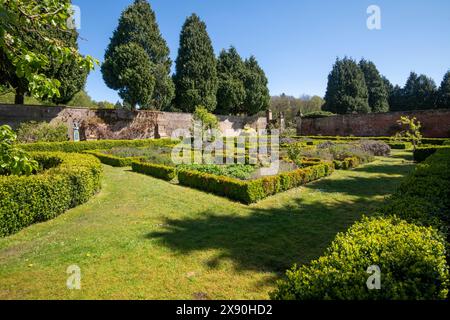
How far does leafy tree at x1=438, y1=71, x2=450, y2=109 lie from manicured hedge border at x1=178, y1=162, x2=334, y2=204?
40.9 metres

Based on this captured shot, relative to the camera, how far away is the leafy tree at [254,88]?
1603 inches

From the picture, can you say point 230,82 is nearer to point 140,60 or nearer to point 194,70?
point 194,70

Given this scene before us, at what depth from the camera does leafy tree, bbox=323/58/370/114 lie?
43.9 m

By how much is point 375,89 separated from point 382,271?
5267 cm

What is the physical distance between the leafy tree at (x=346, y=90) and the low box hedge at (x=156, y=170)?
39.3 m

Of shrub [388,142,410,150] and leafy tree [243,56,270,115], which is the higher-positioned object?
leafy tree [243,56,270,115]

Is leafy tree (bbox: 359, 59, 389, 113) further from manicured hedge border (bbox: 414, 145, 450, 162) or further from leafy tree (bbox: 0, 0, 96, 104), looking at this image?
leafy tree (bbox: 0, 0, 96, 104)

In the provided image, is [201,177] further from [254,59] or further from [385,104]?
[385,104]

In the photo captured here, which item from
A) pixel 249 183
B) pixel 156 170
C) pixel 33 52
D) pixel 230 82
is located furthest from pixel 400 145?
pixel 33 52

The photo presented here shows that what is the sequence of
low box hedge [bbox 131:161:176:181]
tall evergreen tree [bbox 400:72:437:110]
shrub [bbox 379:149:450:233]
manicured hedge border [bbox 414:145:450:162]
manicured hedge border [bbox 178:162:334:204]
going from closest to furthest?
shrub [bbox 379:149:450:233] → manicured hedge border [bbox 178:162:334:204] → low box hedge [bbox 131:161:176:181] → manicured hedge border [bbox 414:145:450:162] → tall evergreen tree [bbox 400:72:437:110]

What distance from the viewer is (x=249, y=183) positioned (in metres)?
8.66

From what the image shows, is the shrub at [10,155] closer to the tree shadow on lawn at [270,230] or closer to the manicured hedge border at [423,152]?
the tree shadow on lawn at [270,230]

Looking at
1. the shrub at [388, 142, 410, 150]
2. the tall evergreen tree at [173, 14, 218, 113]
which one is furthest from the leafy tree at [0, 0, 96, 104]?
the tall evergreen tree at [173, 14, 218, 113]

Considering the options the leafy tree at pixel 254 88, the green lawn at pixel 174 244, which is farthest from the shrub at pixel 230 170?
the leafy tree at pixel 254 88
